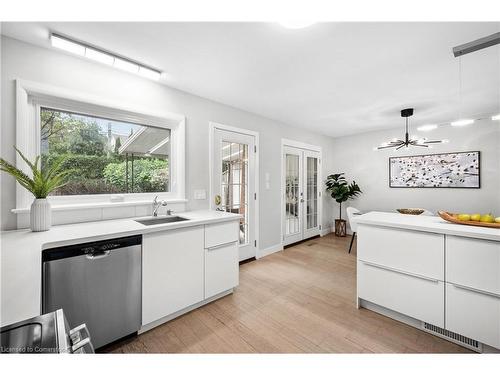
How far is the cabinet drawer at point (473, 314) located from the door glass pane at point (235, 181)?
7.79ft

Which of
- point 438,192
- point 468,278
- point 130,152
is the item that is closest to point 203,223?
point 130,152

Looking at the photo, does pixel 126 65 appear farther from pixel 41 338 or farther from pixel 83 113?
pixel 41 338

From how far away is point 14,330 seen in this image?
641 millimetres

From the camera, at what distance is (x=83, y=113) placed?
2.00 meters

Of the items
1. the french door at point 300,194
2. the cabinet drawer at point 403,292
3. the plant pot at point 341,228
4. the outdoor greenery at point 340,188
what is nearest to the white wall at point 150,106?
the french door at point 300,194

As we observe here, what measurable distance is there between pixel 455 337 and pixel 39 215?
336cm

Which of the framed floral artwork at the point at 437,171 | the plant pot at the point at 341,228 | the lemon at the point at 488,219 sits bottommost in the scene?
the plant pot at the point at 341,228

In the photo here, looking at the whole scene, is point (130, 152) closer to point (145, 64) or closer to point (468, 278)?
point (145, 64)

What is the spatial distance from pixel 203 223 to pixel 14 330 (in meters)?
1.47

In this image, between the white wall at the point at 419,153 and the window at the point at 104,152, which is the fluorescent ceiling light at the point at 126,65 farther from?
the white wall at the point at 419,153

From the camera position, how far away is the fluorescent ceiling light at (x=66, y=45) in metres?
1.61

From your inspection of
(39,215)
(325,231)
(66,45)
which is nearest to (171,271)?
(39,215)

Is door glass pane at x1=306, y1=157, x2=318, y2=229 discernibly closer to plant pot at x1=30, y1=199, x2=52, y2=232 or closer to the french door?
the french door
